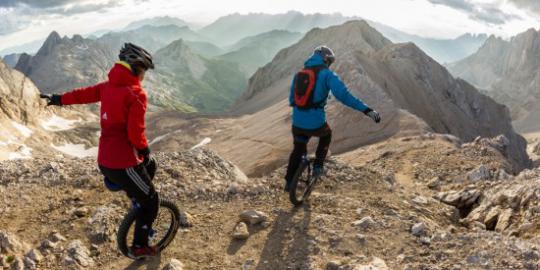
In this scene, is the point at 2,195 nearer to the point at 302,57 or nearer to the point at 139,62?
the point at 139,62

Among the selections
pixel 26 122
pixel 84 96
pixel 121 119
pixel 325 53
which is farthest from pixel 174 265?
pixel 26 122

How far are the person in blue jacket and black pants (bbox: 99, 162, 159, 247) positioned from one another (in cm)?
349

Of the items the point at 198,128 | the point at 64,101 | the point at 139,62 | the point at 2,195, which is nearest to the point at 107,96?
the point at 139,62

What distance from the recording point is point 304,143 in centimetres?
998

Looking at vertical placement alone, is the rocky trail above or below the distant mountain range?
above

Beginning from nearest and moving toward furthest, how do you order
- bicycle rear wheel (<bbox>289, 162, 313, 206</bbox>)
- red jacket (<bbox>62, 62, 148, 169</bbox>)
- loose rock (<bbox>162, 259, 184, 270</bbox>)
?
red jacket (<bbox>62, 62, 148, 169</bbox>) < loose rock (<bbox>162, 259, 184, 270</bbox>) < bicycle rear wheel (<bbox>289, 162, 313, 206</bbox>)

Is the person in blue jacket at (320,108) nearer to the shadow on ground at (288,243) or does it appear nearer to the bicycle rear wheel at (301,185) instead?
the bicycle rear wheel at (301,185)

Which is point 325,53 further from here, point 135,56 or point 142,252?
point 142,252

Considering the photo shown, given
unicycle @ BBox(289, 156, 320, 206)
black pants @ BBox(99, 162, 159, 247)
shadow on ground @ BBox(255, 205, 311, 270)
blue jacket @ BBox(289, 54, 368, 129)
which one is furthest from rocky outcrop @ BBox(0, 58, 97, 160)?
blue jacket @ BBox(289, 54, 368, 129)

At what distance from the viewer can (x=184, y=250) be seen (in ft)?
28.8

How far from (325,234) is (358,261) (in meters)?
1.06

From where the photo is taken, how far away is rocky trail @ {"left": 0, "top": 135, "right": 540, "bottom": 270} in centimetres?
832

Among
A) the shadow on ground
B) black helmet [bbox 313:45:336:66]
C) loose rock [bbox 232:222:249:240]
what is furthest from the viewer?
black helmet [bbox 313:45:336:66]

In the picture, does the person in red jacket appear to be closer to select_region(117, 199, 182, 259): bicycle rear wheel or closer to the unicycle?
select_region(117, 199, 182, 259): bicycle rear wheel
